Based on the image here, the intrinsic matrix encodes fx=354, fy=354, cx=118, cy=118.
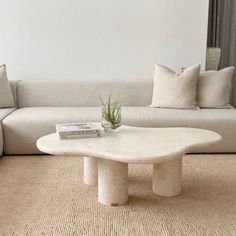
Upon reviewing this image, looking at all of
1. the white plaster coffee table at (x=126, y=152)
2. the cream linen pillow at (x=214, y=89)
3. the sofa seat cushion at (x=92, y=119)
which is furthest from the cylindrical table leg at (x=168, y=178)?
the cream linen pillow at (x=214, y=89)

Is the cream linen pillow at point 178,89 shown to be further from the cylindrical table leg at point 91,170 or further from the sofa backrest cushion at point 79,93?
the cylindrical table leg at point 91,170

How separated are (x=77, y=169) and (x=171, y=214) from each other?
3.40 feet

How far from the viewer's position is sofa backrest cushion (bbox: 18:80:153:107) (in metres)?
3.83

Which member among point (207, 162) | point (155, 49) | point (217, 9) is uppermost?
point (217, 9)

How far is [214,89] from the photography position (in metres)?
3.62

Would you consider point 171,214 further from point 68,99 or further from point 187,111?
point 68,99

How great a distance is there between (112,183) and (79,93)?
1824 mm

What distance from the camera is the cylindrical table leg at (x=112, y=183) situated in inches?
85.0

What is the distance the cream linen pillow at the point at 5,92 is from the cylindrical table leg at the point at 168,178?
200 centimetres

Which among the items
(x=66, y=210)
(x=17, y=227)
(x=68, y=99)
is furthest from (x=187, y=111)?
(x=17, y=227)

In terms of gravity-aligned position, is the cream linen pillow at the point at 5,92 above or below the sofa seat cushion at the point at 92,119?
above

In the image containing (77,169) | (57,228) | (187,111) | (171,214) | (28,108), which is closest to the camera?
(57,228)

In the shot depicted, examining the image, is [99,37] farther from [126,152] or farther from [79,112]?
[126,152]

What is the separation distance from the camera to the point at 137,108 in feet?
11.9
